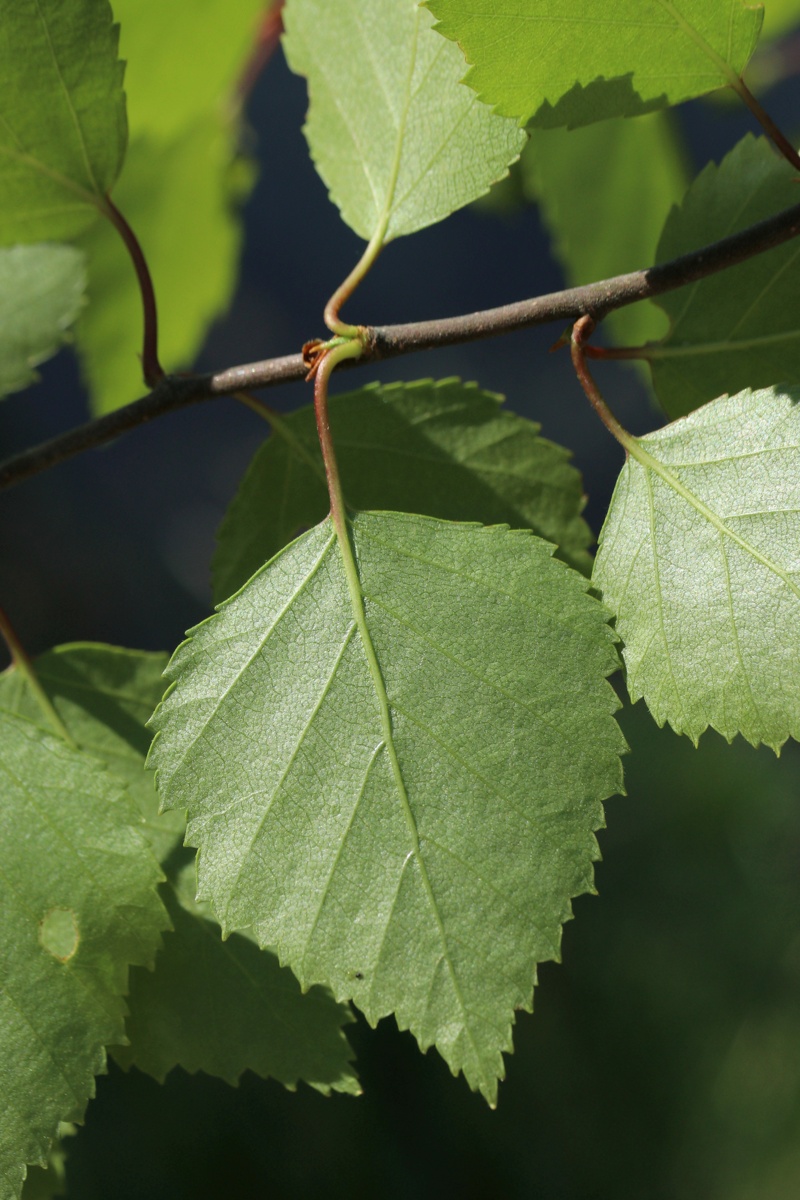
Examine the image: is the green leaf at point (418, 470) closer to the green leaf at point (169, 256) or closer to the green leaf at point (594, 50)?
the green leaf at point (594, 50)

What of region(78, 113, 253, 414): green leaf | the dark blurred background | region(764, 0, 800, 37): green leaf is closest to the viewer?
region(764, 0, 800, 37): green leaf

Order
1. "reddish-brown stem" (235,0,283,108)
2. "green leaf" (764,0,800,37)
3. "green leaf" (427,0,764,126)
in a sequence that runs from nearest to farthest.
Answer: "green leaf" (427,0,764,126) < "green leaf" (764,0,800,37) < "reddish-brown stem" (235,0,283,108)

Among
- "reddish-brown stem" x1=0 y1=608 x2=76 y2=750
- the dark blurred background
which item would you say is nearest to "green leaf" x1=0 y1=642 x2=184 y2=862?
"reddish-brown stem" x1=0 y1=608 x2=76 y2=750

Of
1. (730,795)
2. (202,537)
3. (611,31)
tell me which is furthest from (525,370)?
(611,31)

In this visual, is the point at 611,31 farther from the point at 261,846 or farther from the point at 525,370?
the point at 525,370

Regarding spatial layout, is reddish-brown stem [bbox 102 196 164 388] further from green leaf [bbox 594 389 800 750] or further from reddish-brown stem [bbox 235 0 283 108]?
reddish-brown stem [bbox 235 0 283 108]

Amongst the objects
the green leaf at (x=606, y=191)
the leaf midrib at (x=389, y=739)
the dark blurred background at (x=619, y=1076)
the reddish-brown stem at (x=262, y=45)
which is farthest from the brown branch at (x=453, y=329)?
the dark blurred background at (x=619, y=1076)

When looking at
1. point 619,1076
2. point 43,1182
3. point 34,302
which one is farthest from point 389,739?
point 619,1076
